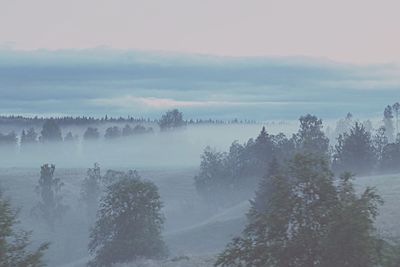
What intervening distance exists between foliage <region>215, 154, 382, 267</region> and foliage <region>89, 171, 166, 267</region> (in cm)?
4157

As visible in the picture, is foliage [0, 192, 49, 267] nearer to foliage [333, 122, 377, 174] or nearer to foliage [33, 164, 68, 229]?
foliage [333, 122, 377, 174]

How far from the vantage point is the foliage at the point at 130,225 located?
221 ft

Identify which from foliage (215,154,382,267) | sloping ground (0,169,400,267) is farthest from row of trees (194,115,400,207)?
foliage (215,154,382,267)

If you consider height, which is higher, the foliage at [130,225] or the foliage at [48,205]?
the foliage at [130,225]

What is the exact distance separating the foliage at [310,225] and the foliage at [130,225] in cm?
4157

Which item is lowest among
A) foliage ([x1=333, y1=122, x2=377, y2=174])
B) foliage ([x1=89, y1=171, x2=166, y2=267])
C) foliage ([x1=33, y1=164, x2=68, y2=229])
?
foliage ([x1=33, y1=164, x2=68, y2=229])

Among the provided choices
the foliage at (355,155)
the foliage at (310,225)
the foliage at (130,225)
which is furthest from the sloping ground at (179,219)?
the foliage at (310,225)

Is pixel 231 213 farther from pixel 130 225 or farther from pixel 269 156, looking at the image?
pixel 130 225

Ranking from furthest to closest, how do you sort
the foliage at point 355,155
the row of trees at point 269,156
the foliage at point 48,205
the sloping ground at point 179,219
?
1. the foliage at point 48,205
2. the foliage at point 355,155
3. the row of trees at point 269,156
4. the sloping ground at point 179,219

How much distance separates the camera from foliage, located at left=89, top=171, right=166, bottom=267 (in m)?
67.2

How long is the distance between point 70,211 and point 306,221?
114266 millimetres

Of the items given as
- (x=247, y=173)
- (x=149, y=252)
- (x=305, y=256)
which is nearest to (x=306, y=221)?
(x=305, y=256)

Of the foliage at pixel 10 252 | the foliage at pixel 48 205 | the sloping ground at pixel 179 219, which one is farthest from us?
the foliage at pixel 48 205

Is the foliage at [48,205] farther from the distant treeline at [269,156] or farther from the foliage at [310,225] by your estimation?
the foliage at [310,225]
